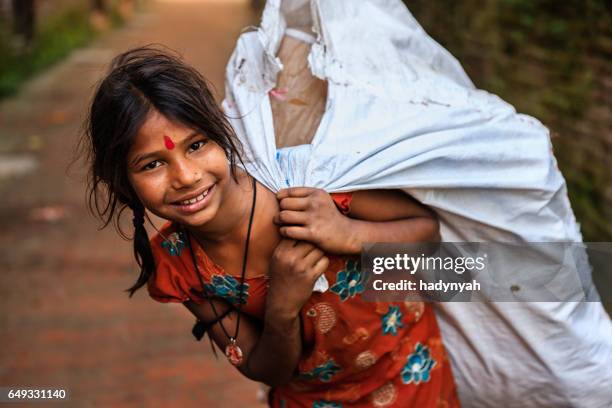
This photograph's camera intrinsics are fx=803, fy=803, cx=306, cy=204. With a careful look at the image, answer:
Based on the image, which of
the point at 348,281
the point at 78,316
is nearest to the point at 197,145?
the point at 348,281

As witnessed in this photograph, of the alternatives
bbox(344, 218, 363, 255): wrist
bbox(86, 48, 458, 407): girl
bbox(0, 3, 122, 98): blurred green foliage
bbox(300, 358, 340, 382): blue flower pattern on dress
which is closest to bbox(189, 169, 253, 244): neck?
bbox(86, 48, 458, 407): girl

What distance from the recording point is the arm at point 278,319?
1568 millimetres

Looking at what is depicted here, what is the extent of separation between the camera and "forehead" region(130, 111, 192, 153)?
1.52 m

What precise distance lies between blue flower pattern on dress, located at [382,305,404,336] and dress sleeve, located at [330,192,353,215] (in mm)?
267

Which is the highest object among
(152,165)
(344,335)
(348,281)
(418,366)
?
(152,165)

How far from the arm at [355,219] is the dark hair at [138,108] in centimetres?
17

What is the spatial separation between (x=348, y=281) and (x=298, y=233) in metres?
0.22

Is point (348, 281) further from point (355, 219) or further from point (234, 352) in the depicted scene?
point (234, 352)

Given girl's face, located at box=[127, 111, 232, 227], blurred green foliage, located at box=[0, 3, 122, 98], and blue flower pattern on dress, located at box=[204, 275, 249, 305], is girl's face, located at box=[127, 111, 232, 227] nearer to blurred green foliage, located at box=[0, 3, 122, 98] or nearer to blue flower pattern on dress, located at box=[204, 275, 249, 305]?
blue flower pattern on dress, located at box=[204, 275, 249, 305]

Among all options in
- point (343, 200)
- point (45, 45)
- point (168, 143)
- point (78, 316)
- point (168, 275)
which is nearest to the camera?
point (168, 143)

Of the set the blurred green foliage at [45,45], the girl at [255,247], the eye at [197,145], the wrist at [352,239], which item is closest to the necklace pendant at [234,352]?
the girl at [255,247]

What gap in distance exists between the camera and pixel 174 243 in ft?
5.79

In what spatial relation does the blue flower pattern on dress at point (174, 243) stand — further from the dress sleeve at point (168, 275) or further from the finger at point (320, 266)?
the finger at point (320, 266)

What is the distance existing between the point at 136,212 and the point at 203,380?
216 centimetres
